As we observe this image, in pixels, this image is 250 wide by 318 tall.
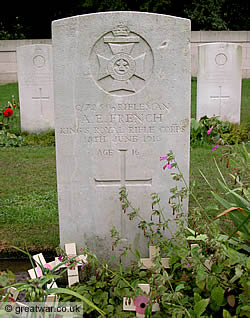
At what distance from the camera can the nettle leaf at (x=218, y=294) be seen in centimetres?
233

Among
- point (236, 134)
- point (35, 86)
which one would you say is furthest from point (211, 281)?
point (35, 86)

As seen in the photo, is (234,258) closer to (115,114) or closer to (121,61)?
(115,114)

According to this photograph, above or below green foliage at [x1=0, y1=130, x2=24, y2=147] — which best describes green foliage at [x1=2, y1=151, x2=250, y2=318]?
below

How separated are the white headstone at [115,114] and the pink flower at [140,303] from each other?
2.22 feet

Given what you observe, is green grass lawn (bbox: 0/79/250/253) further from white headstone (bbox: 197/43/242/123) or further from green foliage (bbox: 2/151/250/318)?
white headstone (bbox: 197/43/242/123)

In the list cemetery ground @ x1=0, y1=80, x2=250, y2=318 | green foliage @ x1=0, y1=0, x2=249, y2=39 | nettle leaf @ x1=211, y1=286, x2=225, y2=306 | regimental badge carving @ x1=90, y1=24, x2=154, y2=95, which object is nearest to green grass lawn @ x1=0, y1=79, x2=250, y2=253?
cemetery ground @ x1=0, y1=80, x2=250, y2=318

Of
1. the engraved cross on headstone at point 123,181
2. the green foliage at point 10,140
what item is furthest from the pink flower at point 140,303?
the green foliage at point 10,140

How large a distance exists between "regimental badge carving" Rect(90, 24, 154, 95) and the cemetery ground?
23.5 inches

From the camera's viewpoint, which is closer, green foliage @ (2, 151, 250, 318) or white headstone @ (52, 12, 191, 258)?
green foliage @ (2, 151, 250, 318)

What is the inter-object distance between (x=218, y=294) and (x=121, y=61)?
1672 millimetres

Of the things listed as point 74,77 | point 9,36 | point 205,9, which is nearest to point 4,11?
point 9,36

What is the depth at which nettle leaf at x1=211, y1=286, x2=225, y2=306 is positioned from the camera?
2.33 meters

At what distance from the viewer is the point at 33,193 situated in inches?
191

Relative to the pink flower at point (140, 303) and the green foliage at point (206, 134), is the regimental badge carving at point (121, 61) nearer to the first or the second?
the pink flower at point (140, 303)
